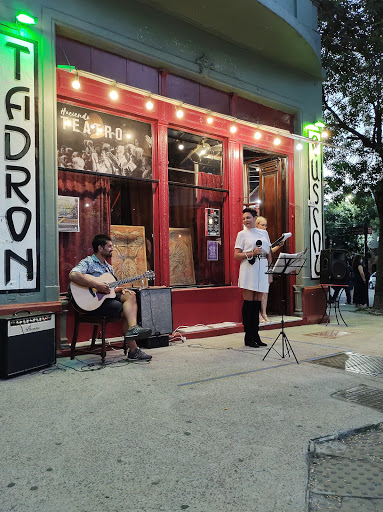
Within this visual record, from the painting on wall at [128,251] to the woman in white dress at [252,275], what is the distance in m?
1.65

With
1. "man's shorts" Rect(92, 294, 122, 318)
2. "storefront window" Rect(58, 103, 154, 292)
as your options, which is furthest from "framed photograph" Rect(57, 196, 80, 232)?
"man's shorts" Rect(92, 294, 122, 318)

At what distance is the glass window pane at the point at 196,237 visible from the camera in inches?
295

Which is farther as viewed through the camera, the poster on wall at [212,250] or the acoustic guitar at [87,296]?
the poster on wall at [212,250]

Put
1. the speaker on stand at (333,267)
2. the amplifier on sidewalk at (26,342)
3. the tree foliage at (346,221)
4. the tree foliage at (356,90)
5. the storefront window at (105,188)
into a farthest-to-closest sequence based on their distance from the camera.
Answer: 1. the tree foliage at (346,221)
2. the tree foliage at (356,90)
3. the speaker on stand at (333,267)
4. the storefront window at (105,188)
5. the amplifier on sidewalk at (26,342)

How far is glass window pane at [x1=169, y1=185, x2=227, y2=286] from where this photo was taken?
24.6 ft

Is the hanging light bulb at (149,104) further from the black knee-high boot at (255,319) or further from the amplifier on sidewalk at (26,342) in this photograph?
the amplifier on sidewalk at (26,342)

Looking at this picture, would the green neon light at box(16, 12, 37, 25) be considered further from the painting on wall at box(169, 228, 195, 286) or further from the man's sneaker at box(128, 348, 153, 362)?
the man's sneaker at box(128, 348, 153, 362)

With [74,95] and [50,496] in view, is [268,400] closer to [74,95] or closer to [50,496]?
[50,496]

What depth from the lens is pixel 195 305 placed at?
7422 millimetres

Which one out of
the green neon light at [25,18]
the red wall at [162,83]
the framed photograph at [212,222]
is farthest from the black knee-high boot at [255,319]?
the green neon light at [25,18]

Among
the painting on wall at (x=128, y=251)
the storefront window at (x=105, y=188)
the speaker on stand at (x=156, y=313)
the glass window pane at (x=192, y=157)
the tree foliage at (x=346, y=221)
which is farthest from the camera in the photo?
the tree foliage at (x=346, y=221)

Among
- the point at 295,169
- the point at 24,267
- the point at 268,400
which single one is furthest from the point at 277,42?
the point at 268,400

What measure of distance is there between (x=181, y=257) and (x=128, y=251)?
1.05 meters

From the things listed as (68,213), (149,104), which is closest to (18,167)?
(68,213)
